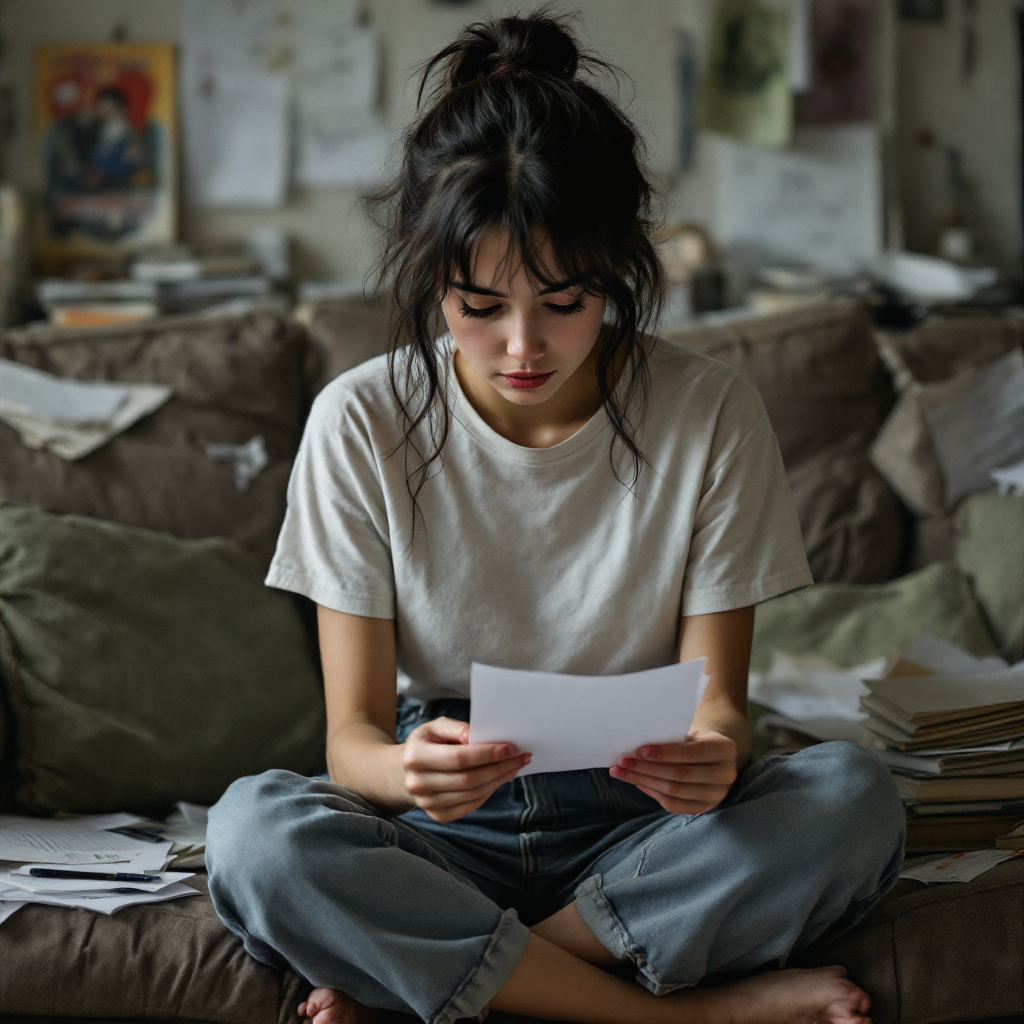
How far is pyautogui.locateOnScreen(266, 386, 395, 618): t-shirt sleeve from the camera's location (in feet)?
4.27

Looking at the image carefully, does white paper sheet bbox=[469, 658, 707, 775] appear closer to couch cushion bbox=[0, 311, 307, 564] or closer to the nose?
the nose

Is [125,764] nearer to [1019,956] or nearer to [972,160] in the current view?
[1019,956]

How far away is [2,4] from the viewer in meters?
2.77

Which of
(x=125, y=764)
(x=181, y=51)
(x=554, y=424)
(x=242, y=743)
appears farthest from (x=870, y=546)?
(x=181, y=51)

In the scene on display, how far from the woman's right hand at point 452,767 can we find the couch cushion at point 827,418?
1041mm

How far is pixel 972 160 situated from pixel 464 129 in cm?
221

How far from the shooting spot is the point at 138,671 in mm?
1583

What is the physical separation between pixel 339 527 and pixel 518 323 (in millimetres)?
318

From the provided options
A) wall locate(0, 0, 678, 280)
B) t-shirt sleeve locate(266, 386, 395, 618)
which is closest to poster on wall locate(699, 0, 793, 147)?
wall locate(0, 0, 678, 280)

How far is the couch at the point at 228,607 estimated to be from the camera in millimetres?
1188

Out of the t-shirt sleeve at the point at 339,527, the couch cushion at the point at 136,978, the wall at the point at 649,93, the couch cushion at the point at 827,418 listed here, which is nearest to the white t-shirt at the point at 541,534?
the t-shirt sleeve at the point at 339,527

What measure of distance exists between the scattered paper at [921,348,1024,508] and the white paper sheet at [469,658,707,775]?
1135 mm

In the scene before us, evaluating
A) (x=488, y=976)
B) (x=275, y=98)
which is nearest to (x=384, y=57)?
(x=275, y=98)

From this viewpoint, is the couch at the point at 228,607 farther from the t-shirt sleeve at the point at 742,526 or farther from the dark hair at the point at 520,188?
the dark hair at the point at 520,188
